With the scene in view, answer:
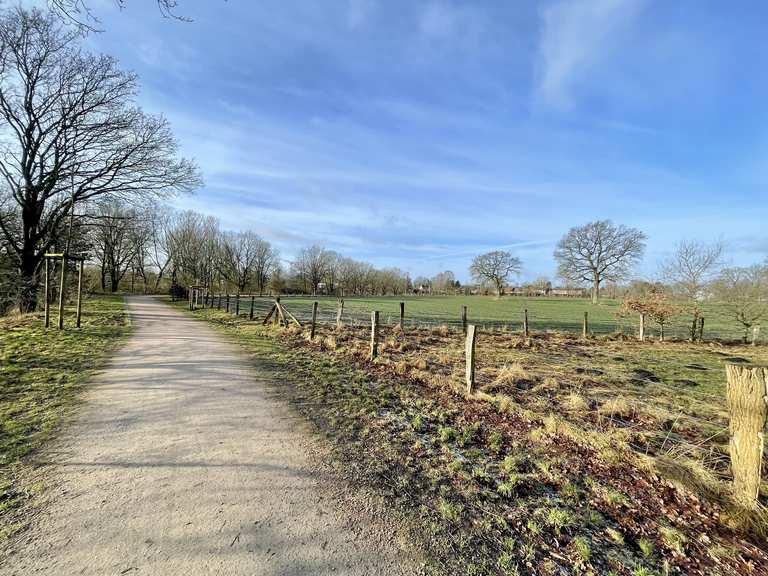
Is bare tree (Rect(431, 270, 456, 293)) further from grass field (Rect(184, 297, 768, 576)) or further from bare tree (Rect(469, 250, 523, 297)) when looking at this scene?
grass field (Rect(184, 297, 768, 576))

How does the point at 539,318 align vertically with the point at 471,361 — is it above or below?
below

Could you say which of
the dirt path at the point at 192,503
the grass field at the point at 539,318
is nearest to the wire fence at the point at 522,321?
the grass field at the point at 539,318

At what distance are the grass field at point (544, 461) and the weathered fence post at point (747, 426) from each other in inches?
8.8

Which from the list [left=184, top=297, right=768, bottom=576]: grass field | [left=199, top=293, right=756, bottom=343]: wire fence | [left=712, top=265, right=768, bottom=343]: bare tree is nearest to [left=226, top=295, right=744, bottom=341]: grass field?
[left=199, top=293, right=756, bottom=343]: wire fence

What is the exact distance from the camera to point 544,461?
3795 millimetres

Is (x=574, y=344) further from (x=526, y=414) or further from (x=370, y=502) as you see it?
(x=370, y=502)

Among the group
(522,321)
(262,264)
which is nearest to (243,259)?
(262,264)

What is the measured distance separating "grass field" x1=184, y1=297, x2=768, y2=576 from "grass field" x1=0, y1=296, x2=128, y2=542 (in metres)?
3.03

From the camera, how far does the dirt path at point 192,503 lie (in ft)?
7.11

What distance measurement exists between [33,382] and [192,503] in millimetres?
5408

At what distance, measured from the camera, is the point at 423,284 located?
124 metres

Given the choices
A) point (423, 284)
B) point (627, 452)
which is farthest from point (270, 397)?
point (423, 284)

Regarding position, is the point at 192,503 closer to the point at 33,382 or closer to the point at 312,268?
the point at 33,382

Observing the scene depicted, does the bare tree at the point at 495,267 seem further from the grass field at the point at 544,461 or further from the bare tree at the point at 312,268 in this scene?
the grass field at the point at 544,461
